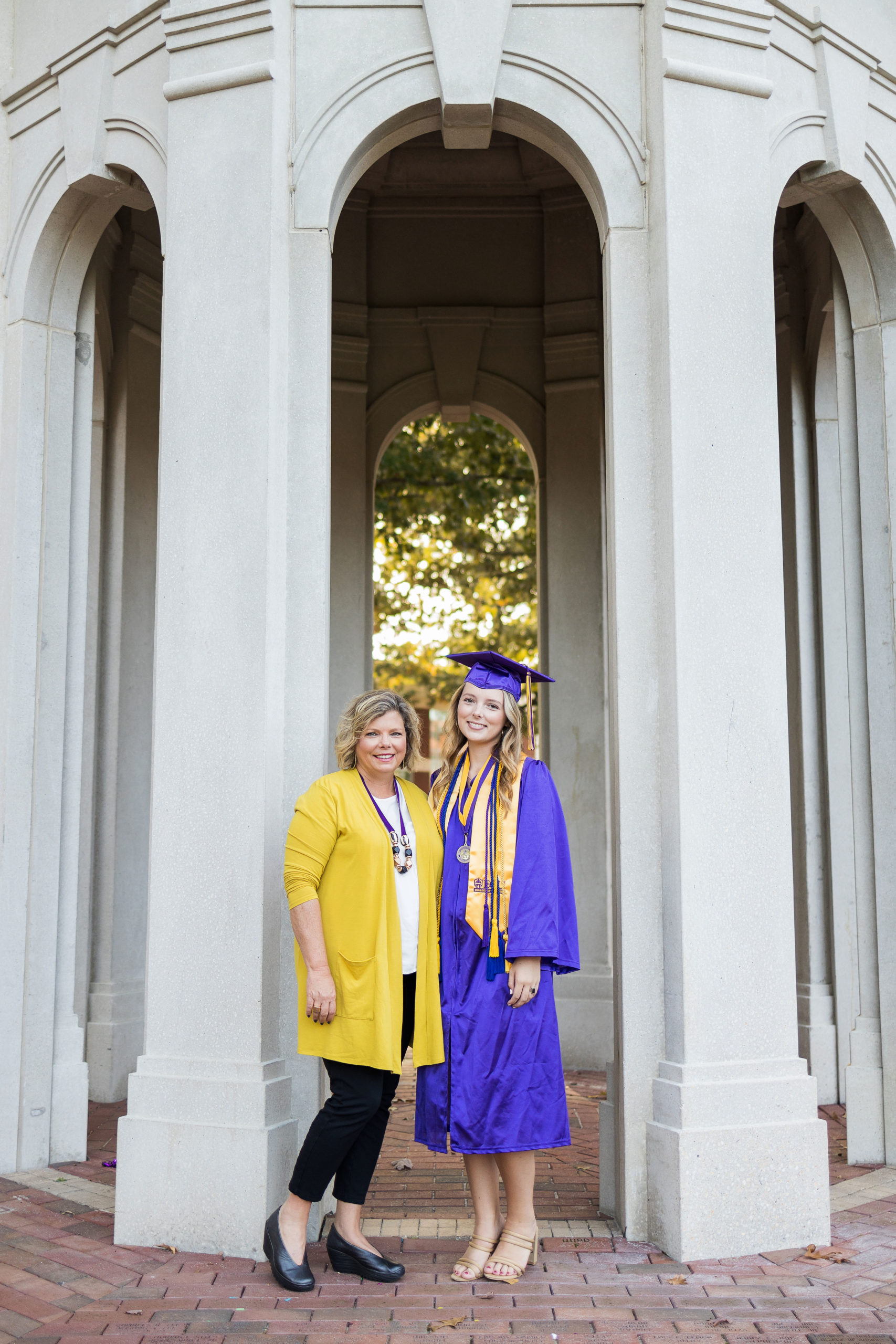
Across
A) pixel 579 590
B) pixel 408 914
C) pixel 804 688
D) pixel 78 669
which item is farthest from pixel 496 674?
pixel 579 590

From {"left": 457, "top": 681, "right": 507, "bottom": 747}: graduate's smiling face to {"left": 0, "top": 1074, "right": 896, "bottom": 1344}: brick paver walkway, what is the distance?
184 cm

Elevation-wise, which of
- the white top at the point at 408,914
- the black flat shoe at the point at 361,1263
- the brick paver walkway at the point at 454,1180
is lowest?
the brick paver walkway at the point at 454,1180

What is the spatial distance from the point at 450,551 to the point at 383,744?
12.4 metres

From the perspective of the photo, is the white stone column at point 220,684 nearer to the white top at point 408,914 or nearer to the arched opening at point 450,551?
the white top at point 408,914

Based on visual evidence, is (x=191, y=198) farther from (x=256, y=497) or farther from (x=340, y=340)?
(x=340, y=340)

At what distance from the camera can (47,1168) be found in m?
5.47

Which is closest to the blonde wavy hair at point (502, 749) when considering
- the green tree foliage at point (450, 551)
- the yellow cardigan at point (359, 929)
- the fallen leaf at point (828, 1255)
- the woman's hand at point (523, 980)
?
the yellow cardigan at point (359, 929)

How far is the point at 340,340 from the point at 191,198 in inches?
164

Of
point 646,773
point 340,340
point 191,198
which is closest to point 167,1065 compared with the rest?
point 646,773

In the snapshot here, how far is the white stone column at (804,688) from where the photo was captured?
6.79 metres

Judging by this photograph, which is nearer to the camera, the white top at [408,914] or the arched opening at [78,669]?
the white top at [408,914]

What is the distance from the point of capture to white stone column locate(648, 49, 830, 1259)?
4293mm

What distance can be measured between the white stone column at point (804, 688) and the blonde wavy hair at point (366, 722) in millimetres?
3321

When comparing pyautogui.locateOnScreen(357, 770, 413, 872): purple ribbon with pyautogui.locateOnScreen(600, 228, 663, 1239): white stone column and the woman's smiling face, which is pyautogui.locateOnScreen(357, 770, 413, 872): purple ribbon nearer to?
the woman's smiling face
